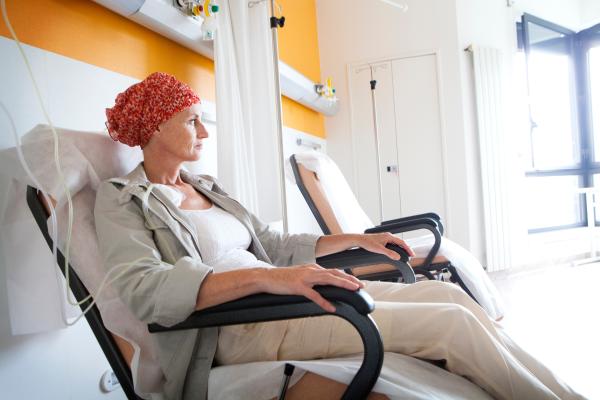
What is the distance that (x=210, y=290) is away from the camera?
879 mm

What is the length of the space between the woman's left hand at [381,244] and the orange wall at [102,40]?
113 centimetres

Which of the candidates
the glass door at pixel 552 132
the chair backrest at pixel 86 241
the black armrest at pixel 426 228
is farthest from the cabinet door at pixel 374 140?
the chair backrest at pixel 86 241

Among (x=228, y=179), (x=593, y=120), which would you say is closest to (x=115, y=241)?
A: (x=228, y=179)

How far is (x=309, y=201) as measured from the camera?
2.13 metres

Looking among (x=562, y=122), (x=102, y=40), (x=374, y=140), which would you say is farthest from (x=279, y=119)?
(x=562, y=122)

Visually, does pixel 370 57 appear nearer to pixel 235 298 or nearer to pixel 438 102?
pixel 438 102

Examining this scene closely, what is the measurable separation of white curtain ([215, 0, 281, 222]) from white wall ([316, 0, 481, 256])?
236 cm

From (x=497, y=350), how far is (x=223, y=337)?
568 mm

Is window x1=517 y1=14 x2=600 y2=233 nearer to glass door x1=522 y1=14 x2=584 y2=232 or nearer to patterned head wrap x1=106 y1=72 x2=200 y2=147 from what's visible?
glass door x1=522 y1=14 x2=584 y2=232

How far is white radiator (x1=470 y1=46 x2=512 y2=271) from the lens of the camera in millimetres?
4262

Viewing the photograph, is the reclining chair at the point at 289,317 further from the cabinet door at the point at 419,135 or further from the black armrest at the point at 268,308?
the cabinet door at the point at 419,135

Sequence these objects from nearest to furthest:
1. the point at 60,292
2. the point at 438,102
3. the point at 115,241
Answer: the point at 115,241 < the point at 60,292 < the point at 438,102

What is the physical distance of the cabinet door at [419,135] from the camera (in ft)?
14.2

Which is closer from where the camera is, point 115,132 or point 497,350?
point 497,350
